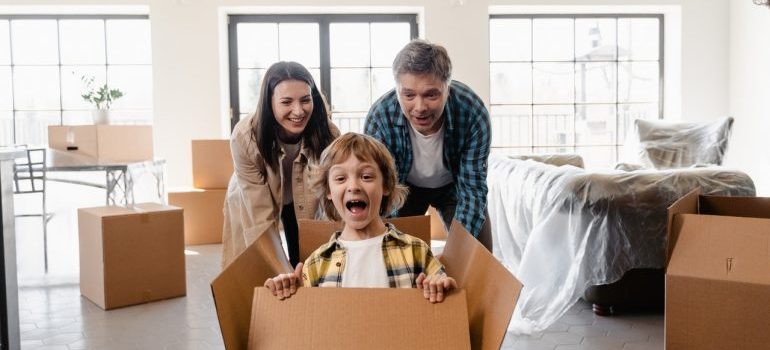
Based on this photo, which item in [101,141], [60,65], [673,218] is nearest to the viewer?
[673,218]

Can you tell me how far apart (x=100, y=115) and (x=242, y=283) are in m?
4.22

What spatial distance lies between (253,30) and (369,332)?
18.3 feet

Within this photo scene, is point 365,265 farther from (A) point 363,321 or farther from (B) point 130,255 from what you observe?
(B) point 130,255

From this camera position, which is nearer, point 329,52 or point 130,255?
point 130,255

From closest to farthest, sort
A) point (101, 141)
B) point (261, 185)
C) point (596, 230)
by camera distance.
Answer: point (261, 185), point (596, 230), point (101, 141)

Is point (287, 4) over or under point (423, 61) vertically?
over

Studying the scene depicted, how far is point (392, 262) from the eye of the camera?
1.72m

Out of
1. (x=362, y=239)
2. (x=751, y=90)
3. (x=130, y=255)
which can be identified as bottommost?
(x=130, y=255)

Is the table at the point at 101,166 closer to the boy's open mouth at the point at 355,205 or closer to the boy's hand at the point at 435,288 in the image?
the boy's open mouth at the point at 355,205

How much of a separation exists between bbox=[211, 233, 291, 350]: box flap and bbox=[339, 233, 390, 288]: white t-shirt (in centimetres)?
15

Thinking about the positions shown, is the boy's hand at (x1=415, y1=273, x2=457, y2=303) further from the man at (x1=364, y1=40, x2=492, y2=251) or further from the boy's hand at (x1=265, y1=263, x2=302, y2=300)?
the man at (x1=364, y1=40, x2=492, y2=251)

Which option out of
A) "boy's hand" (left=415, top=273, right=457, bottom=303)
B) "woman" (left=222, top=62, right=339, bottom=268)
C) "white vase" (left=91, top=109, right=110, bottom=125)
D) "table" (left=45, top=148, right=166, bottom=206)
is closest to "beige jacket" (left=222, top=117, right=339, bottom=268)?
"woman" (left=222, top=62, right=339, bottom=268)

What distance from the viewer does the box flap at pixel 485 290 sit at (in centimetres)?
123

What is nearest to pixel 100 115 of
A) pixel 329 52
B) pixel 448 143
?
pixel 329 52
